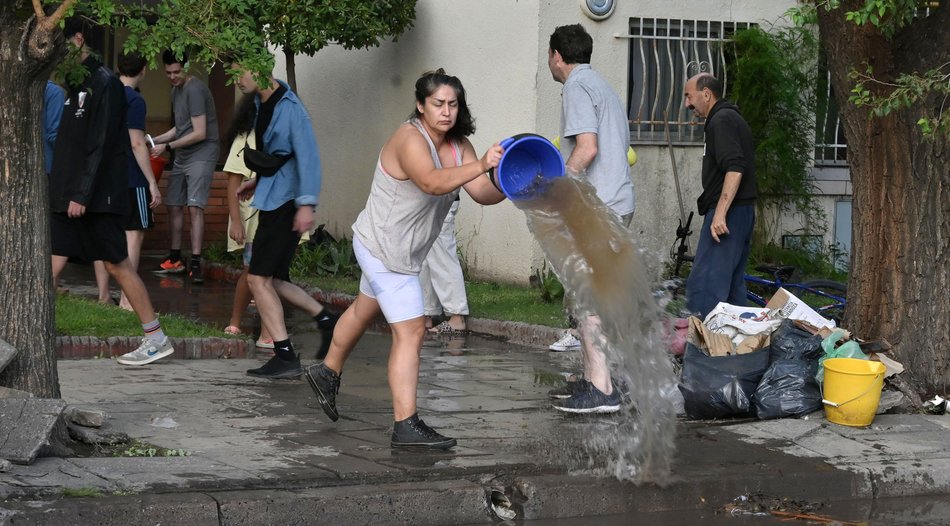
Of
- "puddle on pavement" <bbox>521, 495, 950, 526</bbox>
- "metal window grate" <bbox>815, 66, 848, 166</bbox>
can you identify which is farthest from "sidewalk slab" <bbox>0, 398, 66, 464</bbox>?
"metal window grate" <bbox>815, 66, 848, 166</bbox>

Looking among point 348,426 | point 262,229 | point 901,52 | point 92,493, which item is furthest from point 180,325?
point 901,52

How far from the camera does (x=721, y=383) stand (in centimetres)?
759

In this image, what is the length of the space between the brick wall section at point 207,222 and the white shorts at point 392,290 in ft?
31.8

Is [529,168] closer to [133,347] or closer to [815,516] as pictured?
[815,516]

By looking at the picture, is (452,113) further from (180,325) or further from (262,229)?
(180,325)

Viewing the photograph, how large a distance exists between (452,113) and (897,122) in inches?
118

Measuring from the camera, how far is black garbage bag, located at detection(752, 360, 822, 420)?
7500 millimetres

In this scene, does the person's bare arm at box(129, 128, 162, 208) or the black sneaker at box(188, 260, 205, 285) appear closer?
the person's bare arm at box(129, 128, 162, 208)

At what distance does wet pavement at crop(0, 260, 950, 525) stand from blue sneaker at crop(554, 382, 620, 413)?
0.10 metres

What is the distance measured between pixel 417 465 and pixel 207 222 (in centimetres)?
1066

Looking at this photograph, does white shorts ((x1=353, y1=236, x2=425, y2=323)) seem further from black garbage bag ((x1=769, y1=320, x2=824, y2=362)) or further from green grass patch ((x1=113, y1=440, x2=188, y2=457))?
black garbage bag ((x1=769, y1=320, x2=824, y2=362))

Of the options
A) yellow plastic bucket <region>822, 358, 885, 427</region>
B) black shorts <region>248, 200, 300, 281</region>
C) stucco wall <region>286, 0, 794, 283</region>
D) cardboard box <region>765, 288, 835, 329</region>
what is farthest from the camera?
stucco wall <region>286, 0, 794, 283</region>

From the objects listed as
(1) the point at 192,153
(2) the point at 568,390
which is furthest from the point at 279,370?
(1) the point at 192,153

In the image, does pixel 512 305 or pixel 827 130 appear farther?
pixel 827 130
